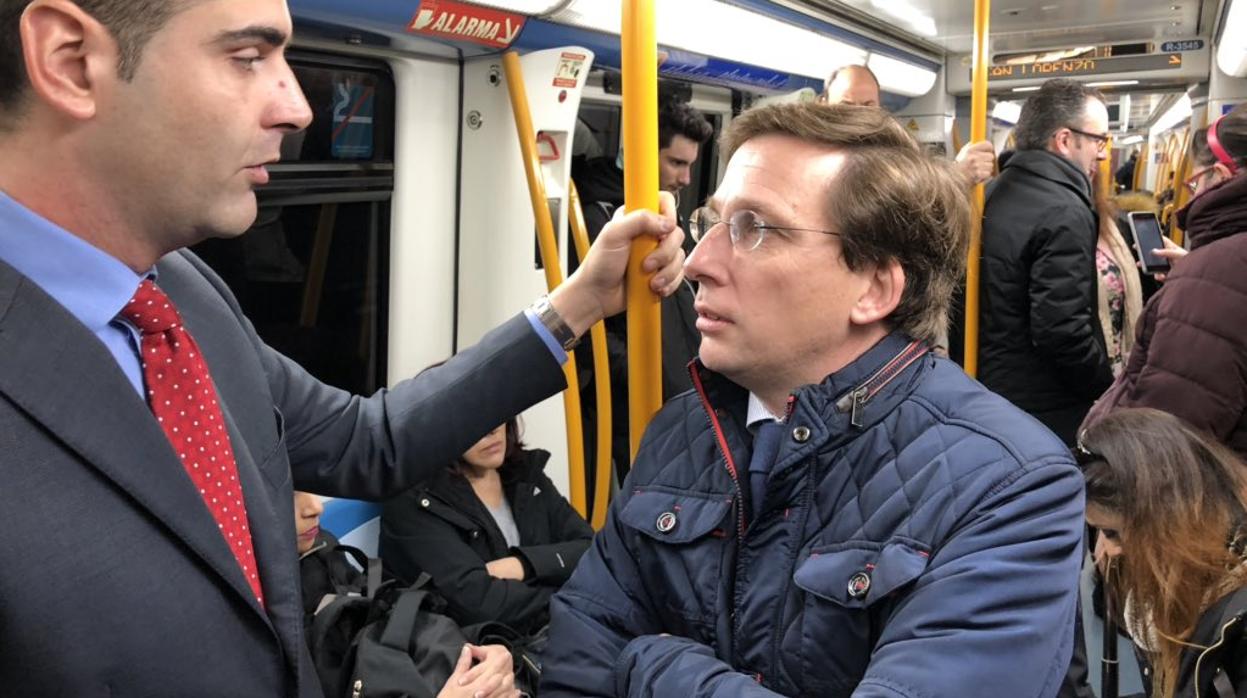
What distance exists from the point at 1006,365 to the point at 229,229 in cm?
327

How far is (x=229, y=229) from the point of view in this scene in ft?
4.36

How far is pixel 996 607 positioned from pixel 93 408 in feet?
3.40

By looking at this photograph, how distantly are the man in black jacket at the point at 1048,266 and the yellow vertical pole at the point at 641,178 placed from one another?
95.7 inches

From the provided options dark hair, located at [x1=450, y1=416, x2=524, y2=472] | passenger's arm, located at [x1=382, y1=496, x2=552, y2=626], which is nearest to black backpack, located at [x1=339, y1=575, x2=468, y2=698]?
passenger's arm, located at [x1=382, y1=496, x2=552, y2=626]

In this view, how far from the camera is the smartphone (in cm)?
485

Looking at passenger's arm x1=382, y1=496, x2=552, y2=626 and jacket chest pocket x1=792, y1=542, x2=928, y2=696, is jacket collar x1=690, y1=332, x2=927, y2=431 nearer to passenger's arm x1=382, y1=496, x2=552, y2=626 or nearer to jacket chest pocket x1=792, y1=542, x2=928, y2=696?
jacket chest pocket x1=792, y1=542, x2=928, y2=696

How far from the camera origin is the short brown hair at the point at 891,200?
1.61 m

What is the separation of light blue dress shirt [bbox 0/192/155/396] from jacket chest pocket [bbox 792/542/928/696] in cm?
86

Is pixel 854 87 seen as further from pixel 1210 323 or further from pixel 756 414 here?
pixel 756 414

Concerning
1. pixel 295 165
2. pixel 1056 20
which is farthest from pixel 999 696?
pixel 1056 20

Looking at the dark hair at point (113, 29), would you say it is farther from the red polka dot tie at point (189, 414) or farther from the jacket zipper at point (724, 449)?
the jacket zipper at point (724, 449)

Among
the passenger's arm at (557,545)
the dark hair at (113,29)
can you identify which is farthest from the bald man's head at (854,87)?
the dark hair at (113,29)

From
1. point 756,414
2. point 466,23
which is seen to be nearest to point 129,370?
point 756,414

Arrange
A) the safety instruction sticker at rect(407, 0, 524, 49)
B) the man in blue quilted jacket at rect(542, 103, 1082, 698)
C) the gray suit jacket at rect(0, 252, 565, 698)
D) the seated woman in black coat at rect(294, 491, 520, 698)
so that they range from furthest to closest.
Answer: the safety instruction sticker at rect(407, 0, 524, 49)
the seated woman in black coat at rect(294, 491, 520, 698)
the man in blue quilted jacket at rect(542, 103, 1082, 698)
the gray suit jacket at rect(0, 252, 565, 698)
